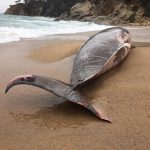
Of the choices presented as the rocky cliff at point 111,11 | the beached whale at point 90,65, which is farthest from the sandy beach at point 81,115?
the rocky cliff at point 111,11

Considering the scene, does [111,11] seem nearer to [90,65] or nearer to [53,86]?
[90,65]

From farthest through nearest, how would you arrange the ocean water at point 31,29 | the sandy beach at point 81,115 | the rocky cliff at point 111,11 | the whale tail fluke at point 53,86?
the rocky cliff at point 111,11 → the ocean water at point 31,29 → the whale tail fluke at point 53,86 → the sandy beach at point 81,115

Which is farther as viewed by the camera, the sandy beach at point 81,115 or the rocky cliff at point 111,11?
the rocky cliff at point 111,11

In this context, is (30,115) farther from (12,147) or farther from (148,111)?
(148,111)

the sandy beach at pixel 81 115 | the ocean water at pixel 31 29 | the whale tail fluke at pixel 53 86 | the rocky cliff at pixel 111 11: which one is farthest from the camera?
the rocky cliff at pixel 111 11

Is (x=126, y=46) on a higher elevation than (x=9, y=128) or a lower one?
higher

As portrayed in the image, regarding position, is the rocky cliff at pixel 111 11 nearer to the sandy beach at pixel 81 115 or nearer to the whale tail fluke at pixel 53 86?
the sandy beach at pixel 81 115

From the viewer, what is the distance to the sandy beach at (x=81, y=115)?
9.21 ft

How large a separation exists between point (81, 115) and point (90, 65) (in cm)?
88

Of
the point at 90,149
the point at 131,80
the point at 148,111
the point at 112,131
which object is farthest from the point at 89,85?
the point at 90,149

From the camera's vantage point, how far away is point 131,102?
3682mm

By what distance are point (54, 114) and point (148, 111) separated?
884 mm

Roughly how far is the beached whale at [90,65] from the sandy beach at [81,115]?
16cm

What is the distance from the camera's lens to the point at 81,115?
3.31 metres
